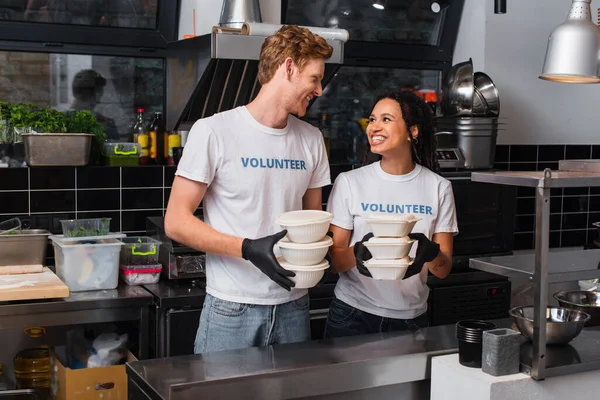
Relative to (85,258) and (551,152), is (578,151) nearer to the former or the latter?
(551,152)

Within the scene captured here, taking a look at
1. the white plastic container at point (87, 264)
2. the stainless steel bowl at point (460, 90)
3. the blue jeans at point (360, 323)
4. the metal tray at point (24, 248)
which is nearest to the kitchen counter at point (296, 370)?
the blue jeans at point (360, 323)

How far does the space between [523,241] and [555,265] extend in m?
2.68

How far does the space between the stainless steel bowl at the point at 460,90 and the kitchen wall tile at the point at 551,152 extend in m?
0.90

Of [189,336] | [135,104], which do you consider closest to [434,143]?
[189,336]

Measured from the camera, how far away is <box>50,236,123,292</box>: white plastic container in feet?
11.3

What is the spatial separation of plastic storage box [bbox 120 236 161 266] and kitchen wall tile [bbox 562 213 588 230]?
2740mm

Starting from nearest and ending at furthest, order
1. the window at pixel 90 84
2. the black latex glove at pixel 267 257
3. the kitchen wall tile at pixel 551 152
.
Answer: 1. the black latex glove at pixel 267 257
2. the window at pixel 90 84
3. the kitchen wall tile at pixel 551 152

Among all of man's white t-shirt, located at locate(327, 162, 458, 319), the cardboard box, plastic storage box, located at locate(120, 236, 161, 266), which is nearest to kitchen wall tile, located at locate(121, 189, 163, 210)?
plastic storage box, located at locate(120, 236, 161, 266)

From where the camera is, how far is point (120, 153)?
3.98 m

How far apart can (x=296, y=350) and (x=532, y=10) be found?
3.41m

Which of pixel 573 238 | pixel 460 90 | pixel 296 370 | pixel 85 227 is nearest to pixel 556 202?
pixel 573 238

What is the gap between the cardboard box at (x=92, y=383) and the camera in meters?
3.35

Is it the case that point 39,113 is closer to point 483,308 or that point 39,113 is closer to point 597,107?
point 483,308

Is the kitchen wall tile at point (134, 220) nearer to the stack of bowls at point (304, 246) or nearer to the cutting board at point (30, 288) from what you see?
the cutting board at point (30, 288)
